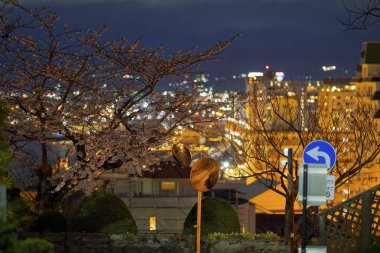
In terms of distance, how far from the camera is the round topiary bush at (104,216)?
1675 cm

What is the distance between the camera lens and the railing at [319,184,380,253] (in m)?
13.1

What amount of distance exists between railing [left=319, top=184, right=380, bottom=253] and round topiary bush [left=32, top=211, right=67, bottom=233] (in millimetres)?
6270

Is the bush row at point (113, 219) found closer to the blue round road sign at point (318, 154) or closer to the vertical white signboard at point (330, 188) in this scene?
the blue round road sign at point (318, 154)

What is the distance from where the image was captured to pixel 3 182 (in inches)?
334

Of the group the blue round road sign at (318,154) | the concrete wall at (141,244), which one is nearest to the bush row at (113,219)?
the concrete wall at (141,244)

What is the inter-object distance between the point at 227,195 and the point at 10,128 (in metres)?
16.5

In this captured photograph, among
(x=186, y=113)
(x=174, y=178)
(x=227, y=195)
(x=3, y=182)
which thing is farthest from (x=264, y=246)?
(x=227, y=195)

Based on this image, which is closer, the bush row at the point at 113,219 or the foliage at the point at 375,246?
the foliage at the point at 375,246

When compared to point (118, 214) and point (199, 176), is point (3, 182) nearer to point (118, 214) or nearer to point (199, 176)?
point (199, 176)

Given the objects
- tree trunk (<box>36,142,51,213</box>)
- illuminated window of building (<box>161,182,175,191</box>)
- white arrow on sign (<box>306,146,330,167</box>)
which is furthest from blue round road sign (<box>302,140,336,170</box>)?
illuminated window of building (<box>161,182,175,191</box>)

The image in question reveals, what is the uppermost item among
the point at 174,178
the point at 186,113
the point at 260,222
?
the point at 186,113

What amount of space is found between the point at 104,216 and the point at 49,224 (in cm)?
127

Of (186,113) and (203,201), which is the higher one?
(186,113)

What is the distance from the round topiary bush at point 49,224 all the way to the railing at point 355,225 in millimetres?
6270
